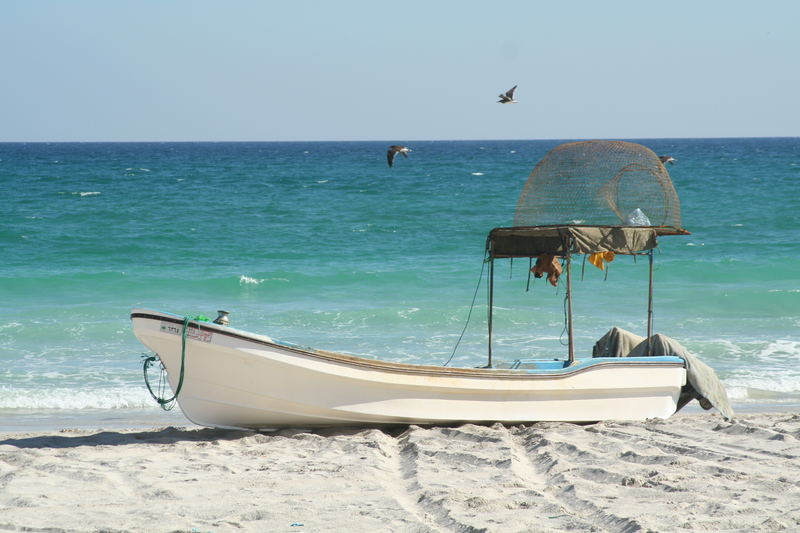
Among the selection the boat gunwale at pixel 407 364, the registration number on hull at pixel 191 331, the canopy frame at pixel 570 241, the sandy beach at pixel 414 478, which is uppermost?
the canopy frame at pixel 570 241

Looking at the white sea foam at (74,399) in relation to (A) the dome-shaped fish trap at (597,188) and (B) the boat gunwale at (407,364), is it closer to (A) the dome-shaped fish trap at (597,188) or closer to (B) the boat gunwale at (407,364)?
(B) the boat gunwale at (407,364)

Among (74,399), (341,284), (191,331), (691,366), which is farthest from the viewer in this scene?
(341,284)

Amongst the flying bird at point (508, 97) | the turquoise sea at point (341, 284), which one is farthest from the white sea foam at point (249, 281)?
the flying bird at point (508, 97)

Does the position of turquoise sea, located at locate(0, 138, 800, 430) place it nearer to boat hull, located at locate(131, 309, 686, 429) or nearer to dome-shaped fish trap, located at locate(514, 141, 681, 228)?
boat hull, located at locate(131, 309, 686, 429)

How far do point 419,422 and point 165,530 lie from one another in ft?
10.2

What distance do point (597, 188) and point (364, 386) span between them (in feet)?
9.87

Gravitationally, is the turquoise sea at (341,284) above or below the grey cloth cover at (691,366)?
below

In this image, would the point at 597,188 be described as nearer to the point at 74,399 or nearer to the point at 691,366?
the point at 691,366

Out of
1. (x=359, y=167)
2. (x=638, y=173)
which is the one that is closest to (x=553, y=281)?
(x=638, y=173)

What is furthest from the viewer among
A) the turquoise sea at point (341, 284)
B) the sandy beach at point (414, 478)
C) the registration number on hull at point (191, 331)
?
the turquoise sea at point (341, 284)

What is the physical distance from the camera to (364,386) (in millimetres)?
8023

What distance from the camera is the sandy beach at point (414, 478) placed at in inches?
226

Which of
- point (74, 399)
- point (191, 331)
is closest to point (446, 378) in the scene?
point (191, 331)

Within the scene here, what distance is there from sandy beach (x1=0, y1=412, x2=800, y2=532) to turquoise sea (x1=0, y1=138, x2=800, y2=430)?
7.54ft
